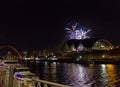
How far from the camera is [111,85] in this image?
183ft

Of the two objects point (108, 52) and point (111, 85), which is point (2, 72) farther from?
point (108, 52)

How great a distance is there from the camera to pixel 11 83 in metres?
11.5

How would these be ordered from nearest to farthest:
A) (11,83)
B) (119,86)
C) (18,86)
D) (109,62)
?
(18,86), (11,83), (119,86), (109,62)

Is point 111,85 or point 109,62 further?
point 109,62

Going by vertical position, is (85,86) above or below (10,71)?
below

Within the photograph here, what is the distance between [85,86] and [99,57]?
142 meters

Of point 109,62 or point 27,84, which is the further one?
point 109,62

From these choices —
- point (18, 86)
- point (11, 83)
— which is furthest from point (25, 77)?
point (11, 83)

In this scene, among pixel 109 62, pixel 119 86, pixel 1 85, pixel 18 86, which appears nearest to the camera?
pixel 18 86

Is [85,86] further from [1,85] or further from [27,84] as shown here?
[27,84]

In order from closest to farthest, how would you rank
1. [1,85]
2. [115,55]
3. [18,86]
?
[18,86] < [1,85] < [115,55]

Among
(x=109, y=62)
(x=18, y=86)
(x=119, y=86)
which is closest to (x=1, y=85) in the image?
(x=18, y=86)

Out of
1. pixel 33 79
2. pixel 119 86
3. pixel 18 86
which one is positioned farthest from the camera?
pixel 119 86

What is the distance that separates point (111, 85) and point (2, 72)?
4481 cm
